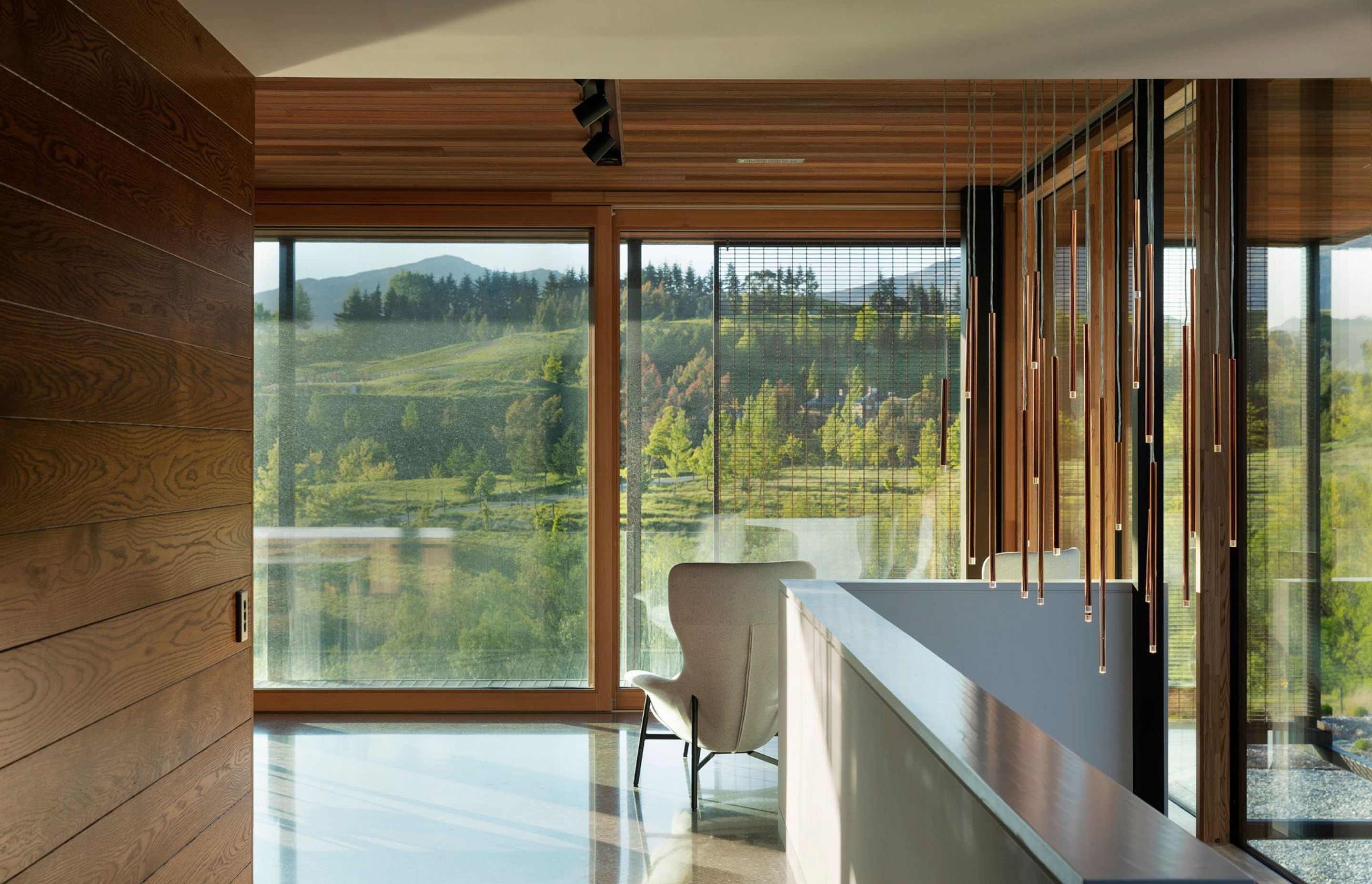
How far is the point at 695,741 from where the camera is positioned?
3.92 metres

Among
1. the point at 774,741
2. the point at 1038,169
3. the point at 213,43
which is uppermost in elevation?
the point at 1038,169

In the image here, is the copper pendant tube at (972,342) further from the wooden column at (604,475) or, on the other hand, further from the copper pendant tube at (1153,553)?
the wooden column at (604,475)

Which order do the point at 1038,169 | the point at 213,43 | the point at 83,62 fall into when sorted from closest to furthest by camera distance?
1. the point at 83,62
2. the point at 213,43
3. the point at 1038,169

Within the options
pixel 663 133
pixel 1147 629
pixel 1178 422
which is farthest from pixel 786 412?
pixel 1147 629

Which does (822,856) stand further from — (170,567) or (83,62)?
(83,62)

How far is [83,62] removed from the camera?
6.00 feet

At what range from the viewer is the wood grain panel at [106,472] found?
164 centimetres

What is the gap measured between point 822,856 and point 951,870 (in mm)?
1255

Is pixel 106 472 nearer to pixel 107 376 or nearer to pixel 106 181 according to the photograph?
pixel 107 376

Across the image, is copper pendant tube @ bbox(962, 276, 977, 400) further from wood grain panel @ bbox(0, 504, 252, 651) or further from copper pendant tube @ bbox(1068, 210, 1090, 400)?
wood grain panel @ bbox(0, 504, 252, 651)

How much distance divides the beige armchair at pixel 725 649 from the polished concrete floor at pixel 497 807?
29 cm

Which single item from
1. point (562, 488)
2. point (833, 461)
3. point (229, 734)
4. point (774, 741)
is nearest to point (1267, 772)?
point (774, 741)

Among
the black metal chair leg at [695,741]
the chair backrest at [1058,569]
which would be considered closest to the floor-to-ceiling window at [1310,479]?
the chair backrest at [1058,569]

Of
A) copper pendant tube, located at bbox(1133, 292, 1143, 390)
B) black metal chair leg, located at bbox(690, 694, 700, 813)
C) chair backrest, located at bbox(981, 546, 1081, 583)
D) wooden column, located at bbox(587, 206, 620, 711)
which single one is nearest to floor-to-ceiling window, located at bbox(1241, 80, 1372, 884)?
copper pendant tube, located at bbox(1133, 292, 1143, 390)
